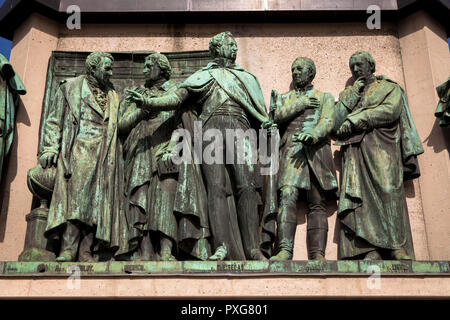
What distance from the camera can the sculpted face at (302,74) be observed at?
9.63 meters

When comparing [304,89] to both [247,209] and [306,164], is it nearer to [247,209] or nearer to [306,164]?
[306,164]

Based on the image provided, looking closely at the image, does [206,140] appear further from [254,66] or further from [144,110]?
[254,66]

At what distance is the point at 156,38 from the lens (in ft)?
35.1

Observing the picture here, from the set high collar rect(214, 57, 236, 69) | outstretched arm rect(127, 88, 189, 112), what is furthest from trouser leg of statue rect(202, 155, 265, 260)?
high collar rect(214, 57, 236, 69)

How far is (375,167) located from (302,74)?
1664 mm

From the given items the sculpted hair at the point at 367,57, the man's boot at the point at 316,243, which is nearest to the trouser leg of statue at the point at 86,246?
the man's boot at the point at 316,243

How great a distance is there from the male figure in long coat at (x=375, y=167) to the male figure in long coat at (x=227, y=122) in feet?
3.68

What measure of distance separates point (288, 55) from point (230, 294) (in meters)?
4.13

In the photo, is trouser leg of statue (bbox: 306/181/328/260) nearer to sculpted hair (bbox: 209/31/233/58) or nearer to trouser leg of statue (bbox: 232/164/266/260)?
trouser leg of statue (bbox: 232/164/266/260)

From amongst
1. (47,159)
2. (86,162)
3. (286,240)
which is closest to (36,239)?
(47,159)

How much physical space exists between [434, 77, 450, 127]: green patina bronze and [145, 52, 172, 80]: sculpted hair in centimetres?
361

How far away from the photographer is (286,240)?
28.2 feet

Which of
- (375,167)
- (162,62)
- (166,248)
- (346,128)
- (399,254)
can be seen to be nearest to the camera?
(399,254)

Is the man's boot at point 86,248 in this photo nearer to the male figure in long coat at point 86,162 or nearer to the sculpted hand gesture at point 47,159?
the male figure in long coat at point 86,162
